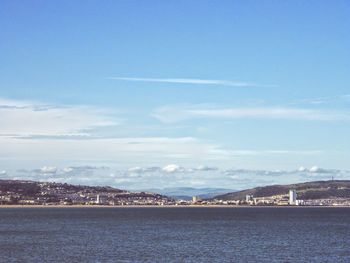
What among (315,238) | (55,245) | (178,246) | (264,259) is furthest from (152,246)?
(315,238)

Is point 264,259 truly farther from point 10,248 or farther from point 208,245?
point 10,248

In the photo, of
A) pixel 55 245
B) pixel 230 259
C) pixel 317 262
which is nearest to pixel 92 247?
pixel 55 245

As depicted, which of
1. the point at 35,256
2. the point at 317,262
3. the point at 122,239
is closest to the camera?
the point at 317,262

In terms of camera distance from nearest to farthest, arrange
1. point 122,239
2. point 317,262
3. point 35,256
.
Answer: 1. point 317,262
2. point 35,256
3. point 122,239

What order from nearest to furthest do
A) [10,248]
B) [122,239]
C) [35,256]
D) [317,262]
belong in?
1. [317,262]
2. [35,256]
3. [10,248]
4. [122,239]

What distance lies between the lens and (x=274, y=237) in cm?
10862

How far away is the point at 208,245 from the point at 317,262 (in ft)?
70.4

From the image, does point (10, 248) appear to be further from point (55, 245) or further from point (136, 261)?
point (136, 261)

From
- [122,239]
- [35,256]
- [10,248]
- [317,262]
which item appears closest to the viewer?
[317,262]

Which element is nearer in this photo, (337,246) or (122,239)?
(337,246)

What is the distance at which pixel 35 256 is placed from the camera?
258 feet

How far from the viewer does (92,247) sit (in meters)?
89.4

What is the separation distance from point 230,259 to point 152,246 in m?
17.5

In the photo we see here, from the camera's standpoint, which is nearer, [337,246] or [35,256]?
[35,256]
